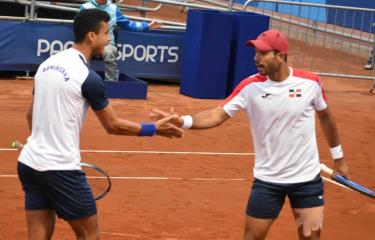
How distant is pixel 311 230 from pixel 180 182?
168 inches

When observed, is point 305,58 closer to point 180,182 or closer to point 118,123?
point 180,182

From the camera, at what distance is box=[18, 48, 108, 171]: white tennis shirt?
6215 mm

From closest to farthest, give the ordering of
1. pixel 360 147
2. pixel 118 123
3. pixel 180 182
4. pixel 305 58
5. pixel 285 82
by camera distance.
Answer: pixel 118 123 < pixel 285 82 < pixel 180 182 < pixel 360 147 < pixel 305 58

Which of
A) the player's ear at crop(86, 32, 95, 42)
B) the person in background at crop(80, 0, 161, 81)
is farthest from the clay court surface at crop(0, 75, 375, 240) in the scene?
the player's ear at crop(86, 32, 95, 42)

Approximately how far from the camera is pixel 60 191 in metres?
6.31

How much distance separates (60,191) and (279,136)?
5.91 ft

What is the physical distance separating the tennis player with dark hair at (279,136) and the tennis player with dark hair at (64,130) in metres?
0.95

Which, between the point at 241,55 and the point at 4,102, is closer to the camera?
the point at 4,102

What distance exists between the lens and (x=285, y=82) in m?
7.09

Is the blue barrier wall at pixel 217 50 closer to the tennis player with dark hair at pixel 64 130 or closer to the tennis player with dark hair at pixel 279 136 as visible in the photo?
the tennis player with dark hair at pixel 279 136

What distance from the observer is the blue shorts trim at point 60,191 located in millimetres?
6301

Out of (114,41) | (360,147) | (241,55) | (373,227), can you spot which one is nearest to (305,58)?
(241,55)

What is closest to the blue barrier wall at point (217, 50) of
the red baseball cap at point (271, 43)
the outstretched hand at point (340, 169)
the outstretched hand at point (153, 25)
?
the outstretched hand at point (153, 25)

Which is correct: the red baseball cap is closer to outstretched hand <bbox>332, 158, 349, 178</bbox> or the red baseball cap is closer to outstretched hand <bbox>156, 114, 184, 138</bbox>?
outstretched hand <bbox>156, 114, 184, 138</bbox>
